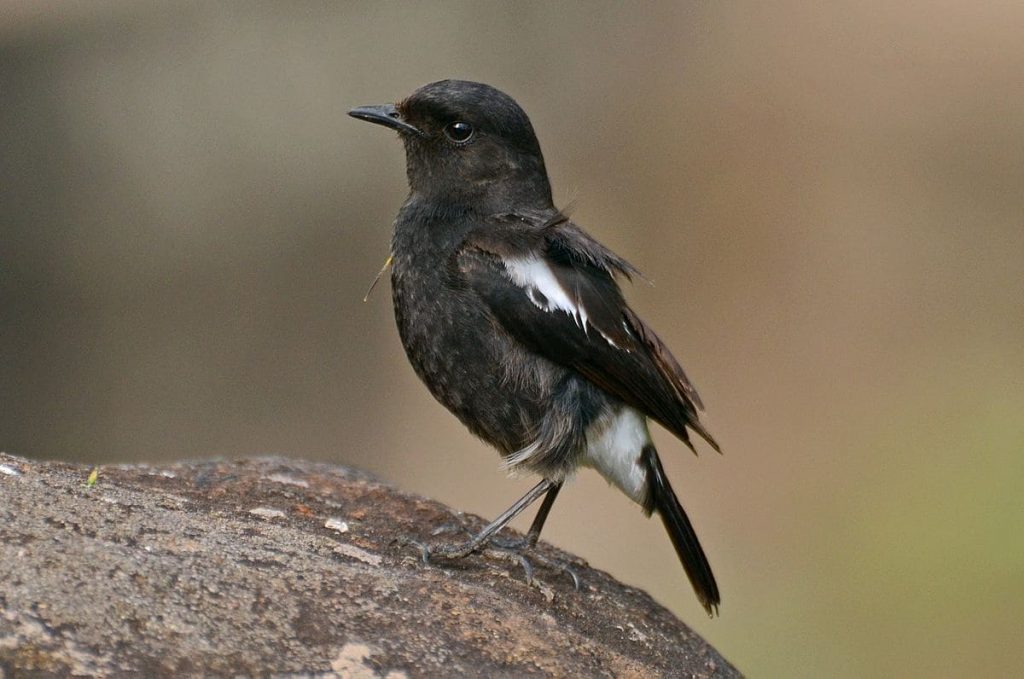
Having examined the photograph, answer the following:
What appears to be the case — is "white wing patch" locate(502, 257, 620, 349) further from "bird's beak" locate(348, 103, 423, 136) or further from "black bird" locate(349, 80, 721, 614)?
"bird's beak" locate(348, 103, 423, 136)

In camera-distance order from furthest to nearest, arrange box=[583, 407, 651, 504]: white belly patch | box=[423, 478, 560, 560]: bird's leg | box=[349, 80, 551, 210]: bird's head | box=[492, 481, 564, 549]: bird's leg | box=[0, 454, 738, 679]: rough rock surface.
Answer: box=[349, 80, 551, 210]: bird's head < box=[492, 481, 564, 549]: bird's leg < box=[583, 407, 651, 504]: white belly patch < box=[423, 478, 560, 560]: bird's leg < box=[0, 454, 738, 679]: rough rock surface

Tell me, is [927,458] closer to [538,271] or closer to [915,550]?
[915,550]

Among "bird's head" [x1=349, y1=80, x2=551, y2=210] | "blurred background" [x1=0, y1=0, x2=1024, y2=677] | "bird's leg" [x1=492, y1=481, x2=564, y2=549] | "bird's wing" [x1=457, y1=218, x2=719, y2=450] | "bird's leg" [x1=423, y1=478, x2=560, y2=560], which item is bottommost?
"bird's leg" [x1=423, y1=478, x2=560, y2=560]

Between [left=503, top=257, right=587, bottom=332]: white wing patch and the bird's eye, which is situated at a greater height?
the bird's eye

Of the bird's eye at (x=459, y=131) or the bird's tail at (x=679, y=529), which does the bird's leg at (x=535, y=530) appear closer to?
the bird's tail at (x=679, y=529)

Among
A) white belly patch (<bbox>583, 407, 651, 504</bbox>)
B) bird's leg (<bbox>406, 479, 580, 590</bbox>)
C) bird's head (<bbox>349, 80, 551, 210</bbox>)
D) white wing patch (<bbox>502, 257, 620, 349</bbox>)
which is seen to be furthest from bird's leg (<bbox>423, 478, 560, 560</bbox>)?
bird's head (<bbox>349, 80, 551, 210</bbox>)

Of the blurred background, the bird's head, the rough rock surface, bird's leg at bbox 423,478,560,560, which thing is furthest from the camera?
the blurred background

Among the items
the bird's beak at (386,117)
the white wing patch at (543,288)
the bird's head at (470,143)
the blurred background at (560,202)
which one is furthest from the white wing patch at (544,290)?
the blurred background at (560,202)
